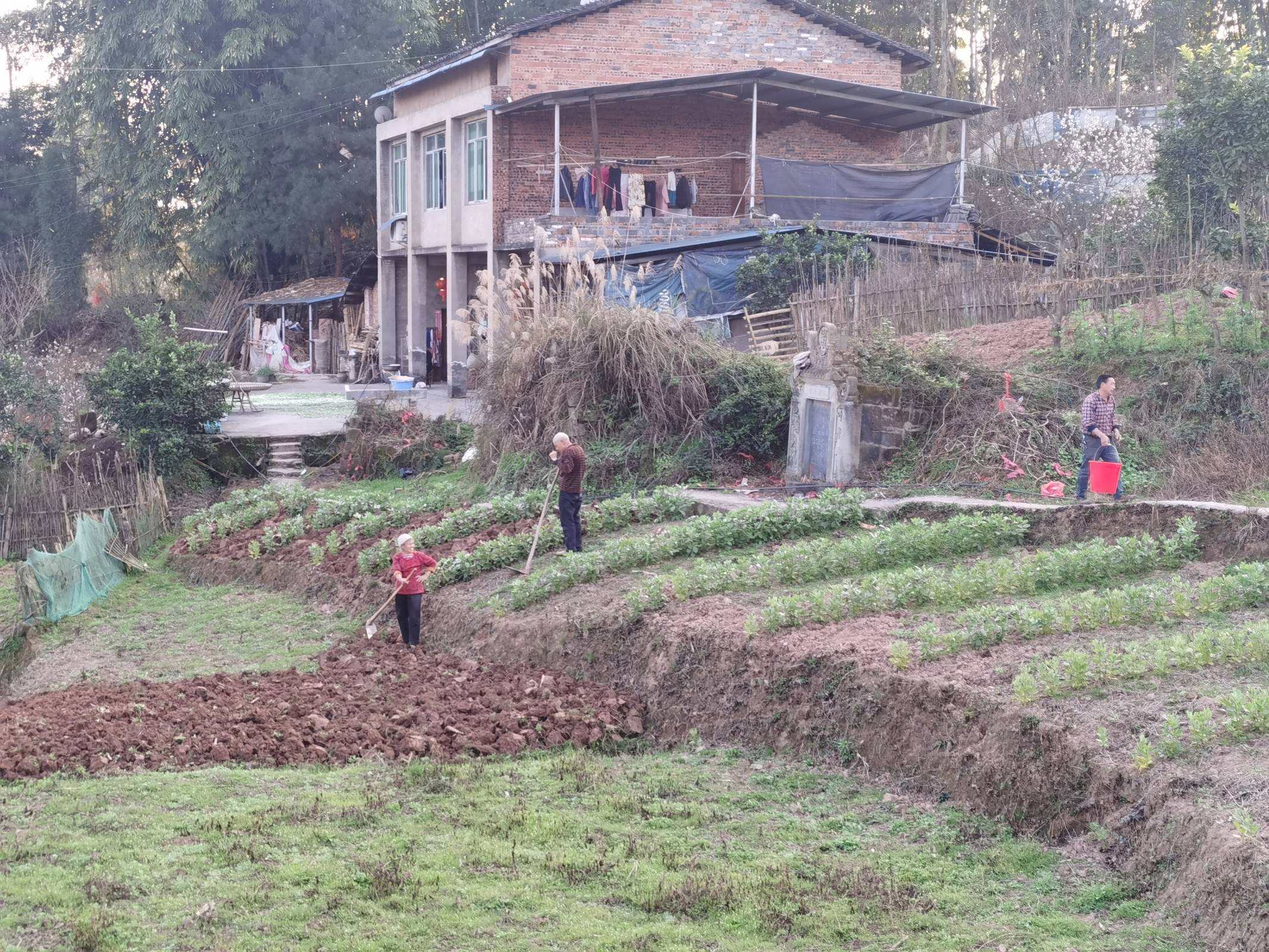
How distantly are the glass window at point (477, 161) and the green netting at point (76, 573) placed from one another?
15167 millimetres

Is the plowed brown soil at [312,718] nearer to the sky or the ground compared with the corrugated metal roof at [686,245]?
nearer to the ground

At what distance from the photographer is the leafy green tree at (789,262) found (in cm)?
2564

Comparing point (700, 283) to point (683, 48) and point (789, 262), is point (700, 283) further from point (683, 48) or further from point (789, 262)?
point (683, 48)

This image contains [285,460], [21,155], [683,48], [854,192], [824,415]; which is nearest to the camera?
[824,415]

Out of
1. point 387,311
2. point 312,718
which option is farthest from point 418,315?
point 312,718

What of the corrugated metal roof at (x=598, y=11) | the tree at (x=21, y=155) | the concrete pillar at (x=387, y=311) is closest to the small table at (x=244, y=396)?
the concrete pillar at (x=387, y=311)

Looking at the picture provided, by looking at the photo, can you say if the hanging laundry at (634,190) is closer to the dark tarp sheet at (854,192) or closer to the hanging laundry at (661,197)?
the hanging laundry at (661,197)

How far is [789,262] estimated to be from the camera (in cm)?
2577

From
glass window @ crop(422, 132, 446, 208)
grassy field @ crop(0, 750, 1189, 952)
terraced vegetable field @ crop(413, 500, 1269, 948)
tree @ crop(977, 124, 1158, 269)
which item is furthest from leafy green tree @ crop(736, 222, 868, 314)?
grassy field @ crop(0, 750, 1189, 952)

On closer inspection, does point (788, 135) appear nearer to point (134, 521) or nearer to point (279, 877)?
point (134, 521)

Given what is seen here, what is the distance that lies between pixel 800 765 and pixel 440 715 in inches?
129

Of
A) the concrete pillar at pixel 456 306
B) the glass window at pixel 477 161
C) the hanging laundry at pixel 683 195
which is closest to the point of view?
the hanging laundry at pixel 683 195

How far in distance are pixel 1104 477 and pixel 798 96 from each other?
18.0 meters

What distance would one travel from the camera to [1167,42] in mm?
45875
